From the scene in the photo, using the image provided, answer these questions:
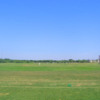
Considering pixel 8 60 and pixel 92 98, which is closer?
pixel 92 98

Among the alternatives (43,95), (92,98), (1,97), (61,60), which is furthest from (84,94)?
(61,60)

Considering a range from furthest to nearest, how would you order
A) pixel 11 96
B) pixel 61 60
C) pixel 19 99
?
pixel 61 60, pixel 11 96, pixel 19 99

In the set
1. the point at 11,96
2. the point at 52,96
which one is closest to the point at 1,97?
the point at 11,96

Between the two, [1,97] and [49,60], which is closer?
[1,97]

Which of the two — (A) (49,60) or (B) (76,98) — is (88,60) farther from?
(B) (76,98)

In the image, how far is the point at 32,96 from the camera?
11094mm

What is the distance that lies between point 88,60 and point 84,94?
152276 millimetres

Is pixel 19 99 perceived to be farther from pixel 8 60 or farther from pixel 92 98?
pixel 8 60

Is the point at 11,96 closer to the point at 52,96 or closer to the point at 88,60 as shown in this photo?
the point at 52,96

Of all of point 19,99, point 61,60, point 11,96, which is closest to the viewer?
point 19,99

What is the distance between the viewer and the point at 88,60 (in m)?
162

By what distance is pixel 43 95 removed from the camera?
11.4 meters

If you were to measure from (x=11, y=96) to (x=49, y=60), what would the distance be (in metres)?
149

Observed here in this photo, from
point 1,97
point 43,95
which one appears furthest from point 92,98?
point 1,97
